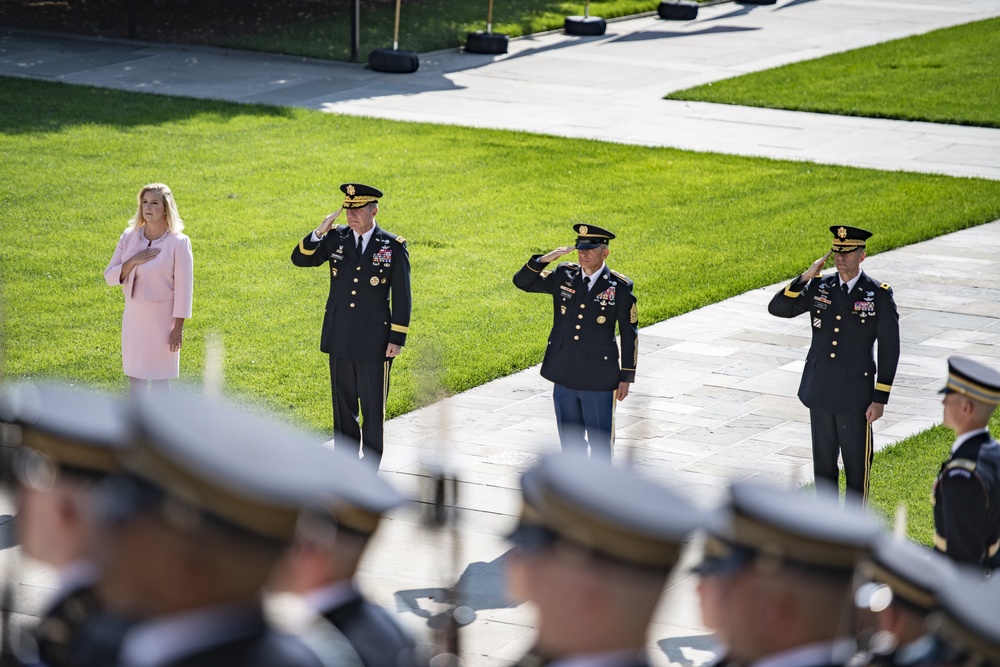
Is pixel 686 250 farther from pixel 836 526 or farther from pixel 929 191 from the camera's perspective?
pixel 836 526

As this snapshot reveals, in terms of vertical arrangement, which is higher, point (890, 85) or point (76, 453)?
point (76, 453)

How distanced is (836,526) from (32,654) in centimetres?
187

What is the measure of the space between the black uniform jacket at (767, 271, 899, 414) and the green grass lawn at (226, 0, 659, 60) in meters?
20.0

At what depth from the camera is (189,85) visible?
941 inches

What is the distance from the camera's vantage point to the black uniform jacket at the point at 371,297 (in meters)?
8.66

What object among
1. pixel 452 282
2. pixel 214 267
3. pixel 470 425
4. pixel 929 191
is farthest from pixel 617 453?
pixel 929 191

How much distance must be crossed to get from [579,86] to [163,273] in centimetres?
1775

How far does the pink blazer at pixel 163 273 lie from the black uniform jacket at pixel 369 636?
18.6 feet

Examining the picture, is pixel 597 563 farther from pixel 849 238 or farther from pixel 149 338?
pixel 149 338

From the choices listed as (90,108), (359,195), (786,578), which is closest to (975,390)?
(786,578)

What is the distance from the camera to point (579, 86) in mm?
25562

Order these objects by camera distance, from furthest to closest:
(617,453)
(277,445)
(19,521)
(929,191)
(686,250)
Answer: (929,191)
(686,250)
(617,453)
(19,521)
(277,445)

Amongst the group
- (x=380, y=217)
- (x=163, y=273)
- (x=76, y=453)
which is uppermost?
(x=76, y=453)

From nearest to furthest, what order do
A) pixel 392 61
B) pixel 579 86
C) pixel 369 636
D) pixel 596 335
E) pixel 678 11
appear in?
pixel 369 636 < pixel 596 335 < pixel 579 86 < pixel 392 61 < pixel 678 11
